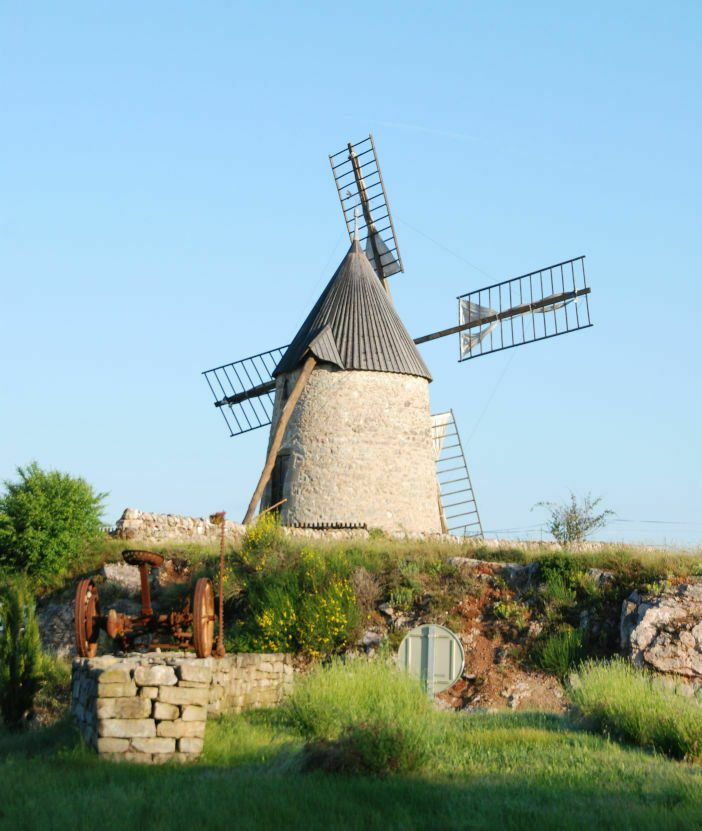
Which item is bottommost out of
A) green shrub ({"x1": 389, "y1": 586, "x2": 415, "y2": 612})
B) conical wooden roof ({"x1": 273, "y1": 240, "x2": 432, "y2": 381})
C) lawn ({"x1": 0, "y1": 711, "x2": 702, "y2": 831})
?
lawn ({"x1": 0, "y1": 711, "x2": 702, "y2": 831})

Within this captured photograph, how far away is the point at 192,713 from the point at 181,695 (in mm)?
208

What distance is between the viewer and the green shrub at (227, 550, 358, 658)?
13477 mm

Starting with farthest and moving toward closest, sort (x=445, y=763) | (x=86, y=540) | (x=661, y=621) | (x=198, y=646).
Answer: (x=86, y=540), (x=661, y=621), (x=198, y=646), (x=445, y=763)

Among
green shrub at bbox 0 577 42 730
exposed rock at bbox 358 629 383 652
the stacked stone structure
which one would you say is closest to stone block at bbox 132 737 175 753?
green shrub at bbox 0 577 42 730

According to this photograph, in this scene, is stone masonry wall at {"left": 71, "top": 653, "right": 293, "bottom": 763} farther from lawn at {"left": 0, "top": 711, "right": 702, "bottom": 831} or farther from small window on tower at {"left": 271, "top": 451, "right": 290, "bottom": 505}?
small window on tower at {"left": 271, "top": 451, "right": 290, "bottom": 505}

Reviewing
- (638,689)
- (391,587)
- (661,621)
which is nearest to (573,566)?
(661,621)

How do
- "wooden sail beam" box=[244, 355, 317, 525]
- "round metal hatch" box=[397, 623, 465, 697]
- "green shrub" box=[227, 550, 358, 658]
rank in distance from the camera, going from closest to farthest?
"round metal hatch" box=[397, 623, 465, 697] < "green shrub" box=[227, 550, 358, 658] < "wooden sail beam" box=[244, 355, 317, 525]

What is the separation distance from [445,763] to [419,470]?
41.0 ft

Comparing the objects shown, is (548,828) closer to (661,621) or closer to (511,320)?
(661,621)

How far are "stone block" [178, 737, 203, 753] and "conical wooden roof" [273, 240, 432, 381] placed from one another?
12.5 metres

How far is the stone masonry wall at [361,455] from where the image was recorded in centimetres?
1952

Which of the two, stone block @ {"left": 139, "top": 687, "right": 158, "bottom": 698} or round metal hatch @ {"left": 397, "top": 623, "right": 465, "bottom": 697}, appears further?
round metal hatch @ {"left": 397, "top": 623, "right": 465, "bottom": 697}

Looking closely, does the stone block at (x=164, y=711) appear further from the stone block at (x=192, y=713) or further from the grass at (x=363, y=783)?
the grass at (x=363, y=783)

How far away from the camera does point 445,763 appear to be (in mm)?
7961
